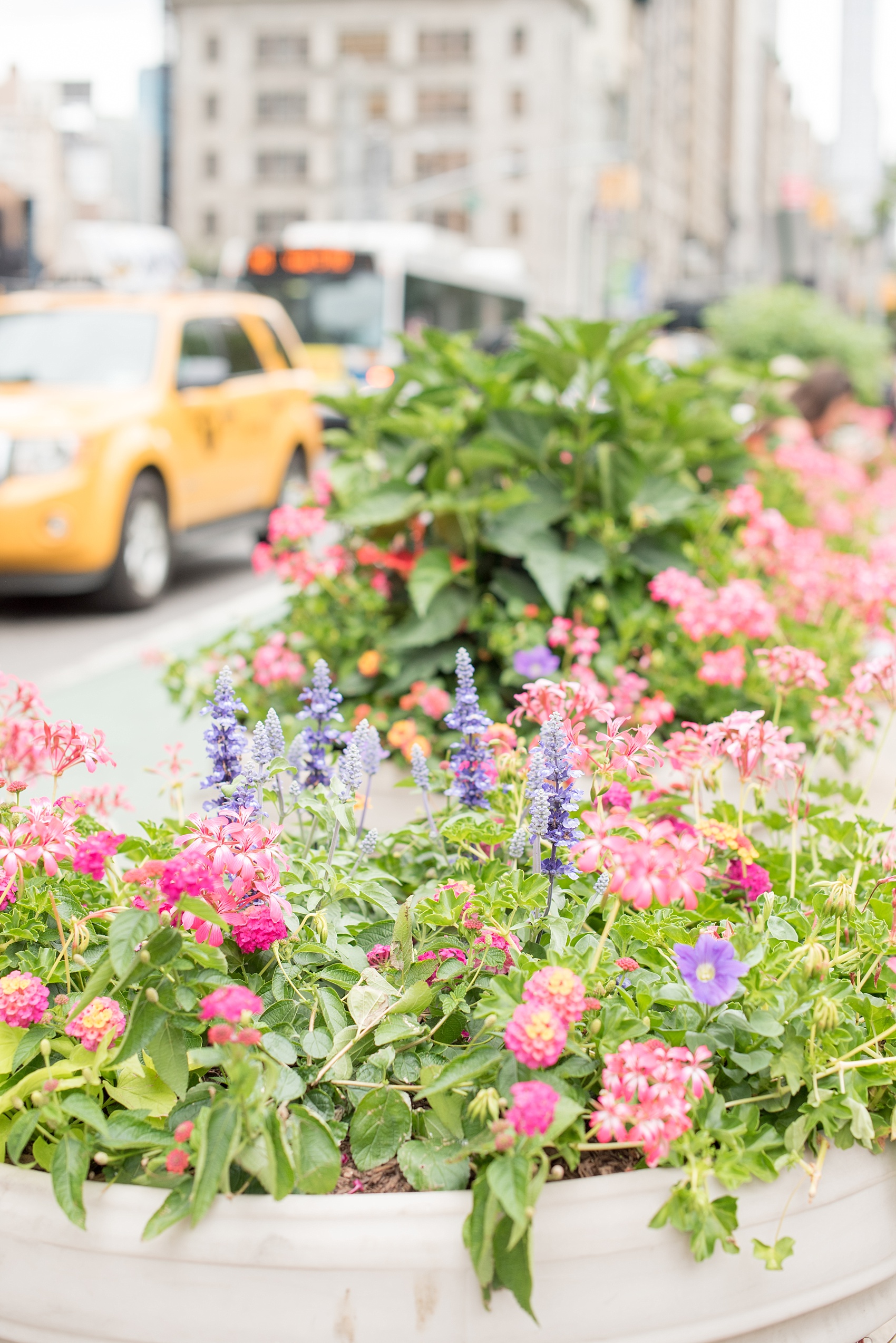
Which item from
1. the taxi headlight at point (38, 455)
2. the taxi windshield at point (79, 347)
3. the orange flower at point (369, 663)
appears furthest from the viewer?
the taxi windshield at point (79, 347)

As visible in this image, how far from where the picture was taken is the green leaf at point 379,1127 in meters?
1.85

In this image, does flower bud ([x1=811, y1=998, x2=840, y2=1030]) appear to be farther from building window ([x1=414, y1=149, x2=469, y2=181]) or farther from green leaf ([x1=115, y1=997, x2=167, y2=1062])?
building window ([x1=414, y1=149, x2=469, y2=181])

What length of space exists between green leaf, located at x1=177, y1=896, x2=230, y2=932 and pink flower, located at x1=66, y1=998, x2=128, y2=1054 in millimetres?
158

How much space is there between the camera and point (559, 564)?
12.2ft

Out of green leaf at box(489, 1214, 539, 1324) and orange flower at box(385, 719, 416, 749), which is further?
orange flower at box(385, 719, 416, 749)

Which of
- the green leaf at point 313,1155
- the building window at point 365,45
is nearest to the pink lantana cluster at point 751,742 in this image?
the green leaf at point 313,1155

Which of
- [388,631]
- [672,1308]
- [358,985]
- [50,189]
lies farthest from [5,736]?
[50,189]

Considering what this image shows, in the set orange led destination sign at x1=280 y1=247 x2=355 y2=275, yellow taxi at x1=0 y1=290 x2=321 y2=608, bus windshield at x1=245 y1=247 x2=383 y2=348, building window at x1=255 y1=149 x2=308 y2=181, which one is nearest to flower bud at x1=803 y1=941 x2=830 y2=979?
yellow taxi at x1=0 y1=290 x2=321 y2=608

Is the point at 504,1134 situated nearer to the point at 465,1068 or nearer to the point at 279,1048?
the point at 465,1068

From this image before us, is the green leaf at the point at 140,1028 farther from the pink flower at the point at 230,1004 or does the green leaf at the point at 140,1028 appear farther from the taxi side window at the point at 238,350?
the taxi side window at the point at 238,350

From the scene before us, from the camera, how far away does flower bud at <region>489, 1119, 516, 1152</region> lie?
167 cm

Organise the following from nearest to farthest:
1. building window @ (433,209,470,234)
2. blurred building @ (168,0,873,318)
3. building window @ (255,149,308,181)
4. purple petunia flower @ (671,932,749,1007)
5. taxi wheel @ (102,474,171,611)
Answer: purple petunia flower @ (671,932,749,1007) → taxi wheel @ (102,474,171,611) → blurred building @ (168,0,873,318) → building window @ (433,209,470,234) → building window @ (255,149,308,181)

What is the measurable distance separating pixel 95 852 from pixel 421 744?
137 centimetres

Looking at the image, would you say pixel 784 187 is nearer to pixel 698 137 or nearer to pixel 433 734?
pixel 433 734
